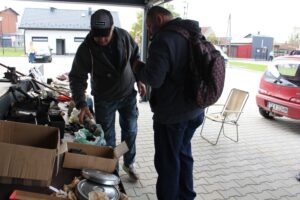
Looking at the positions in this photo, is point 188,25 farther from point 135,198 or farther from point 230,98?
point 230,98

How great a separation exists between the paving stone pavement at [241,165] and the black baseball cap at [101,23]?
1.51 metres

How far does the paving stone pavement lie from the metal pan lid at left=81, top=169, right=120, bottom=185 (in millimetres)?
1211

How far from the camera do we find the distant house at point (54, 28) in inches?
509

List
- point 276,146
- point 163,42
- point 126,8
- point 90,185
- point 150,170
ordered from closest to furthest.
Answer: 1. point 90,185
2. point 163,42
3. point 150,170
4. point 276,146
5. point 126,8

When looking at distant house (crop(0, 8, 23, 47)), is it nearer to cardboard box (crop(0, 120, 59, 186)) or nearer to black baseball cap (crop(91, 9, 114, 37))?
black baseball cap (crop(91, 9, 114, 37))

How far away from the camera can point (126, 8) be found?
270 inches

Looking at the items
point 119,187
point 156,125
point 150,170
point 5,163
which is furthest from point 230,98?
point 5,163

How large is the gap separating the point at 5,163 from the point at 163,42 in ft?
3.57

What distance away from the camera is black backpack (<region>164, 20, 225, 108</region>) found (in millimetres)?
1898

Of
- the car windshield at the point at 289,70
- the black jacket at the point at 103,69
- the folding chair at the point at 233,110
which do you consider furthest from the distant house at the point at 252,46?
the black jacket at the point at 103,69

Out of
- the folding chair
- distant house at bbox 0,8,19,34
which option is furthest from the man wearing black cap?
distant house at bbox 0,8,19,34

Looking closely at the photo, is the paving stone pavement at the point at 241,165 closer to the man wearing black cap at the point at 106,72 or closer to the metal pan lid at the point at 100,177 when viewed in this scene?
the man wearing black cap at the point at 106,72

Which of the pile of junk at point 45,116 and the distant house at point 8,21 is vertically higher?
the distant house at point 8,21

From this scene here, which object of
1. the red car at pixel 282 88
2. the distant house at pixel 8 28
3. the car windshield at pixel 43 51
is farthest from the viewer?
the car windshield at pixel 43 51
